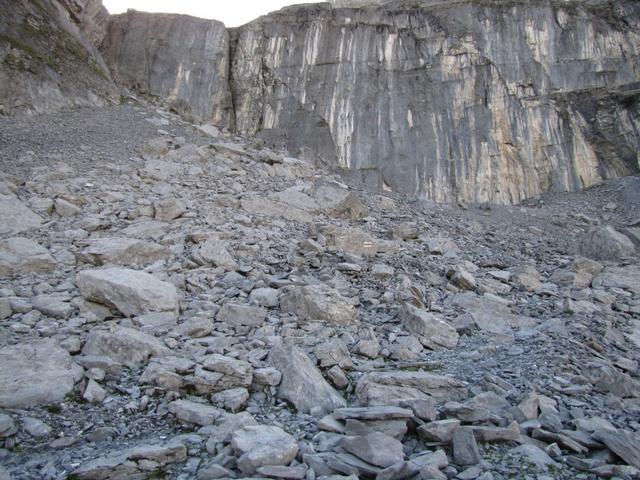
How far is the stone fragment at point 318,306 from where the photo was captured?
291 inches

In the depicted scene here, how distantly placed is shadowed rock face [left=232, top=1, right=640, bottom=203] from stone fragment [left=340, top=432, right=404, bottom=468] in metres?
21.1

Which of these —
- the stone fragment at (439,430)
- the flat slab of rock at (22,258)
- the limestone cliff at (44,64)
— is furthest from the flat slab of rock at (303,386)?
the limestone cliff at (44,64)

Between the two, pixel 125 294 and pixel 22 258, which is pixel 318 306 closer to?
pixel 125 294

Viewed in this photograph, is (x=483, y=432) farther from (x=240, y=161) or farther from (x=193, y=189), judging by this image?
(x=240, y=161)

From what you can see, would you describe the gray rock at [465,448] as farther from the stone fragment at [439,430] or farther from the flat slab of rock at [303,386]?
the flat slab of rock at [303,386]

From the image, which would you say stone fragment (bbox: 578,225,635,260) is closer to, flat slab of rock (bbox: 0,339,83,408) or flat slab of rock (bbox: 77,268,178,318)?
flat slab of rock (bbox: 77,268,178,318)

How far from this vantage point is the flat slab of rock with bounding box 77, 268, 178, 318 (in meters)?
6.99

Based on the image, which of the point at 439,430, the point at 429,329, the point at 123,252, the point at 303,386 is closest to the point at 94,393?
the point at 303,386

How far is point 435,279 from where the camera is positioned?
10156 millimetres

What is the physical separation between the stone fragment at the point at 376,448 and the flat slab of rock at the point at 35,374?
10.7 ft

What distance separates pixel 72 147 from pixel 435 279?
42.4ft

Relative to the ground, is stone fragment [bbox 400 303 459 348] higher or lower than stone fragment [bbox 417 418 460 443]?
higher

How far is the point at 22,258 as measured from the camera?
323 inches

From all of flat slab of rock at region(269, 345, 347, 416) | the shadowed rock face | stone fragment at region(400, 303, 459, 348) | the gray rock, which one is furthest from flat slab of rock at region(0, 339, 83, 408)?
the shadowed rock face
